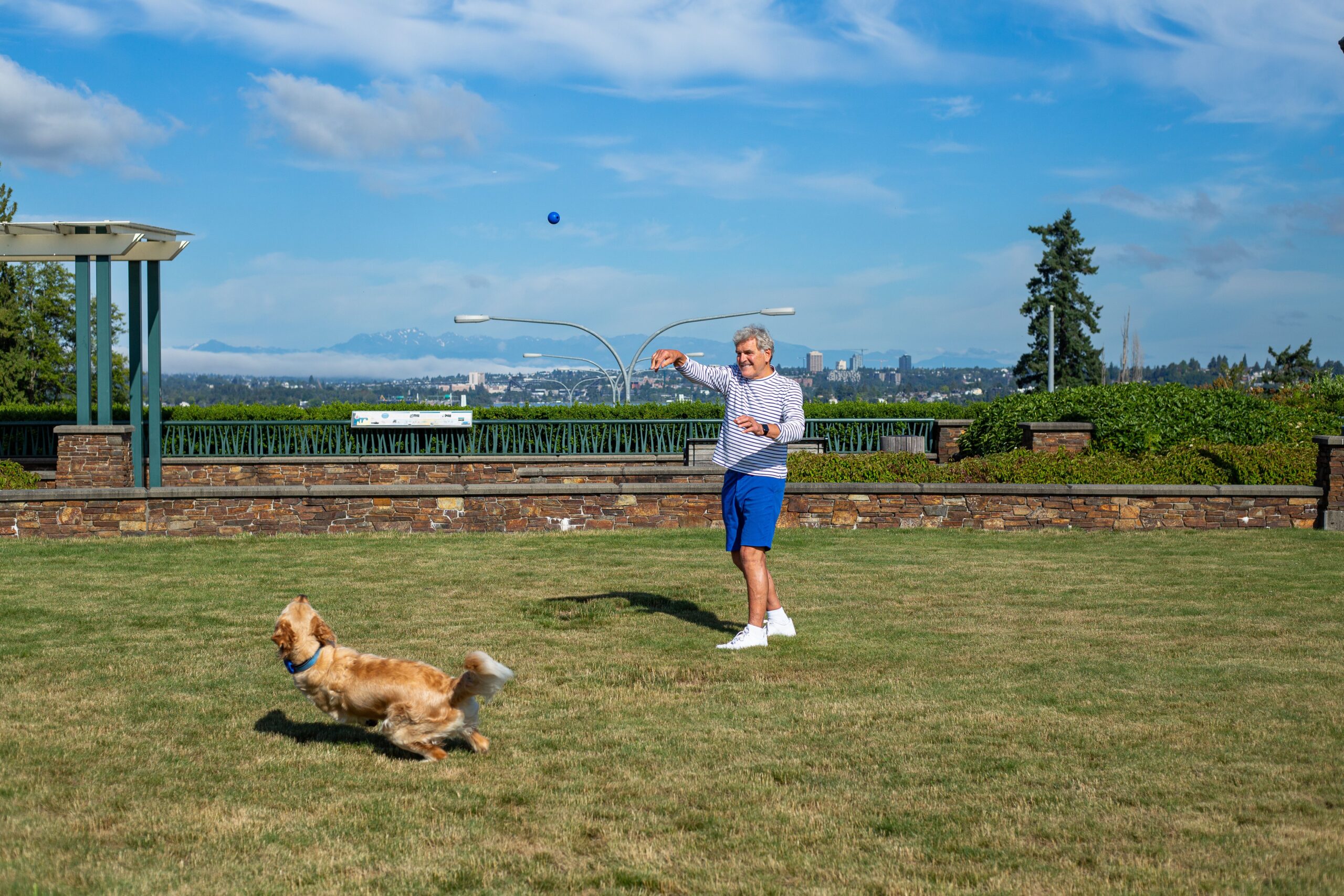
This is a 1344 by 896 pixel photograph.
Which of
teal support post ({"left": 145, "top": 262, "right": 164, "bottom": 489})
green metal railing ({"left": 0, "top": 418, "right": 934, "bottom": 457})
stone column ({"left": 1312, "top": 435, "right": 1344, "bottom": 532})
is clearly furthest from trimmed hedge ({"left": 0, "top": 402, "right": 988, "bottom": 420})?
stone column ({"left": 1312, "top": 435, "right": 1344, "bottom": 532})

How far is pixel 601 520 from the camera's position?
13.9 m

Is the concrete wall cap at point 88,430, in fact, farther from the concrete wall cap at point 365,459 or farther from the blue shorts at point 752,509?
the blue shorts at point 752,509

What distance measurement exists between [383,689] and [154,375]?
14.4 m

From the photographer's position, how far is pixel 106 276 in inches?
650

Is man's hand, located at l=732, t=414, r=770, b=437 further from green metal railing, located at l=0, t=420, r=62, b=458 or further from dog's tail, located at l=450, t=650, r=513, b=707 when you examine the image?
green metal railing, located at l=0, t=420, r=62, b=458

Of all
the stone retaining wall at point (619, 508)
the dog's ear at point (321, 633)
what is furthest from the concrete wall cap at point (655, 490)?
the dog's ear at point (321, 633)

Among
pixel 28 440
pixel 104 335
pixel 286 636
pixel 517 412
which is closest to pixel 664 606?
pixel 286 636

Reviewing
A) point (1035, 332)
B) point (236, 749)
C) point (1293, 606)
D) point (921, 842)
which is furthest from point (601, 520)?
point (1035, 332)

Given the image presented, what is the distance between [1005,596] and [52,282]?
126 feet

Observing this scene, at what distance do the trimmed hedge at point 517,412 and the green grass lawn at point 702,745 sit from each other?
44.3 feet

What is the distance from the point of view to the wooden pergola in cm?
1627

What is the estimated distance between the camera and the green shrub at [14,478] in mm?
14578

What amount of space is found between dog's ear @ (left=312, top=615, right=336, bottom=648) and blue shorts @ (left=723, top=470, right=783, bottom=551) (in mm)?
2756

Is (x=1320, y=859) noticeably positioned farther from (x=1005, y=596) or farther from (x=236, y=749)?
(x=1005, y=596)
